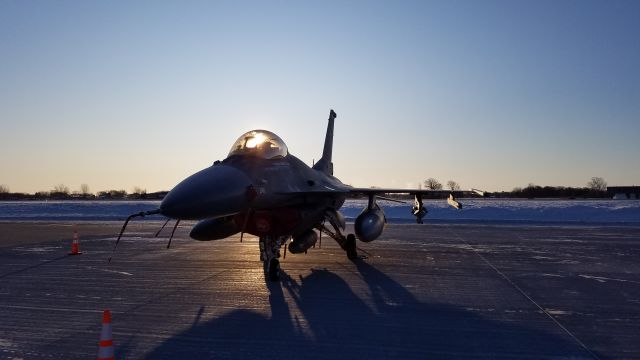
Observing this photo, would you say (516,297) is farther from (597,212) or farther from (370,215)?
(597,212)

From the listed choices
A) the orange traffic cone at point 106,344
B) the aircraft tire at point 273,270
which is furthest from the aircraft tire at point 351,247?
the orange traffic cone at point 106,344

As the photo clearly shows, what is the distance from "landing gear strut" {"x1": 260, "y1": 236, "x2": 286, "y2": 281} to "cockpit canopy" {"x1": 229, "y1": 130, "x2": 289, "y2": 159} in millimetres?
1779

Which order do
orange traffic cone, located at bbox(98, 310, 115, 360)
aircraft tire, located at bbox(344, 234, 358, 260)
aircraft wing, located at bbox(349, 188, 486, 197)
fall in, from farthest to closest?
aircraft tire, located at bbox(344, 234, 358, 260), aircraft wing, located at bbox(349, 188, 486, 197), orange traffic cone, located at bbox(98, 310, 115, 360)

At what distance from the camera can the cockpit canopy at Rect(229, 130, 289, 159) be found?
392 inches

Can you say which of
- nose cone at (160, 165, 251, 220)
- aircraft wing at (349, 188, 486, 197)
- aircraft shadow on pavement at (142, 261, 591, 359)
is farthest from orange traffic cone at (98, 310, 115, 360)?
aircraft wing at (349, 188, 486, 197)

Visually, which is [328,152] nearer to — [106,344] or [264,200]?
[264,200]

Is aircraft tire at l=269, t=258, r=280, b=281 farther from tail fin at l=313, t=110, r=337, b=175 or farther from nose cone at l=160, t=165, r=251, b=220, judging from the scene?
tail fin at l=313, t=110, r=337, b=175

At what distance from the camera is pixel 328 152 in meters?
18.5

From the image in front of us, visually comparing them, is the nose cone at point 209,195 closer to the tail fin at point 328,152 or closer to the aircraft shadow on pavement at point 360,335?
the aircraft shadow on pavement at point 360,335

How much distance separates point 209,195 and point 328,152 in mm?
11080

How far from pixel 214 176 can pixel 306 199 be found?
11.8 ft

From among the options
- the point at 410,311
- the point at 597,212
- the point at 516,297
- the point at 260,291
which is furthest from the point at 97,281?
the point at 597,212

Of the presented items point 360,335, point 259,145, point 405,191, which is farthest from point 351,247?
point 360,335

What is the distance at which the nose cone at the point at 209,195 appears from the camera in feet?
24.3
